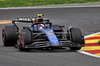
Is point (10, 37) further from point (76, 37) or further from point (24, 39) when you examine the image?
point (76, 37)

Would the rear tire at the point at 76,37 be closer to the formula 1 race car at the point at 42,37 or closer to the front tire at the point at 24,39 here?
the formula 1 race car at the point at 42,37

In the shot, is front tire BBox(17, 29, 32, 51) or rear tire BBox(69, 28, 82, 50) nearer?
front tire BBox(17, 29, 32, 51)

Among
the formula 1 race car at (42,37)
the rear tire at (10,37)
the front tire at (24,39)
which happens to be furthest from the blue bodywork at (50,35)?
the rear tire at (10,37)

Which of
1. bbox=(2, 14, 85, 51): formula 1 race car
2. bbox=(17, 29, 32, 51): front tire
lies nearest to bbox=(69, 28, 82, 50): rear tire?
bbox=(2, 14, 85, 51): formula 1 race car

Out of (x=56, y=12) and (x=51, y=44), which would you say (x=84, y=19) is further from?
(x=51, y=44)

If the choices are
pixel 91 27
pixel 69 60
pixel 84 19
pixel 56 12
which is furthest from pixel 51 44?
pixel 56 12

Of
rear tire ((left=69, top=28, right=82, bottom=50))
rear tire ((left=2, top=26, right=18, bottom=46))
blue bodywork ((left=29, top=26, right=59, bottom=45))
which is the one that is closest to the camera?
blue bodywork ((left=29, top=26, right=59, bottom=45))

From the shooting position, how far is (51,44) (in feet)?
42.0

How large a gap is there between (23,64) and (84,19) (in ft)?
48.5

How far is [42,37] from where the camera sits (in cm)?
1359

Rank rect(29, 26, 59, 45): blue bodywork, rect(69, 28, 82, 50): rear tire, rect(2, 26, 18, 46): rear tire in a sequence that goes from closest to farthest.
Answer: rect(29, 26, 59, 45): blue bodywork → rect(69, 28, 82, 50): rear tire → rect(2, 26, 18, 46): rear tire

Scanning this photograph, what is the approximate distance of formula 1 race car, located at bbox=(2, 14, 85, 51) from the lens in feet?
42.3

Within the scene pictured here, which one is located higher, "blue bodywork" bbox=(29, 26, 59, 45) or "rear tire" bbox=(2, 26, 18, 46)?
"blue bodywork" bbox=(29, 26, 59, 45)

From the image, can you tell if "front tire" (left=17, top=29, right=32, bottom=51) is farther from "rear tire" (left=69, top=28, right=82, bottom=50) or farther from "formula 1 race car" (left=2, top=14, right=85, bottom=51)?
"rear tire" (left=69, top=28, right=82, bottom=50)
